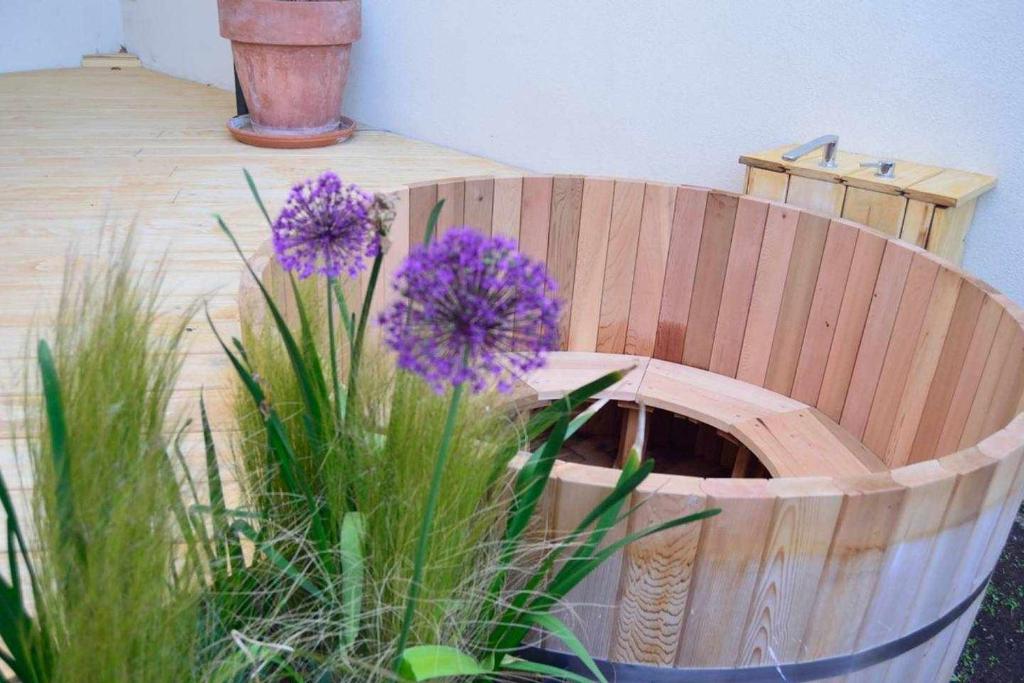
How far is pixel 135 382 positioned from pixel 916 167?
7.39 feet

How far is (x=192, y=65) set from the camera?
18.3ft

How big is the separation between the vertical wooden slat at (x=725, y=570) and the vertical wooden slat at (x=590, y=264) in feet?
4.95

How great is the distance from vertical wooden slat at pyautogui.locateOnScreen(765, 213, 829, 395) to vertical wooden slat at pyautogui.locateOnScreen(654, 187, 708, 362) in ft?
0.88

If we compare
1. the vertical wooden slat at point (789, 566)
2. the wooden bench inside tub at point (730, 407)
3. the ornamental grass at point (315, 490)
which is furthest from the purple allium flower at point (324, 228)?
the wooden bench inside tub at point (730, 407)

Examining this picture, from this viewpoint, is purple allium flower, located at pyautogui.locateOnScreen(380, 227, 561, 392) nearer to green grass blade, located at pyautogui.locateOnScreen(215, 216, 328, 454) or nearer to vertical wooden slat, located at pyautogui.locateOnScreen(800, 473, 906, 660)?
green grass blade, located at pyautogui.locateOnScreen(215, 216, 328, 454)

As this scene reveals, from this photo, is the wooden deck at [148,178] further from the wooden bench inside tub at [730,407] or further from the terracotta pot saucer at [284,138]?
the wooden bench inside tub at [730,407]

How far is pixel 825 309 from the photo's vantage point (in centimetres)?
229

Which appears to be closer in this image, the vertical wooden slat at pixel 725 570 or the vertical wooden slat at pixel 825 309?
the vertical wooden slat at pixel 725 570

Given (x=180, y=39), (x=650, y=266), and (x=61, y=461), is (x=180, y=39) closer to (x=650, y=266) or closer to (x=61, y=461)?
(x=650, y=266)

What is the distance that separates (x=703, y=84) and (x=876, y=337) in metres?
1.22

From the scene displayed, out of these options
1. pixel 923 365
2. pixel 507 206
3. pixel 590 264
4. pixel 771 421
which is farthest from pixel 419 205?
pixel 923 365

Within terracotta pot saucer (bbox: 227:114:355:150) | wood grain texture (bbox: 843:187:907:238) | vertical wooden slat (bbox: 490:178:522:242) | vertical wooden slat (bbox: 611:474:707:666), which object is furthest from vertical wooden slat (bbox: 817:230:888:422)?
terracotta pot saucer (bbox: 227:114:355:150)

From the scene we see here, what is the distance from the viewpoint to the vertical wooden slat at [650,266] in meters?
2.46

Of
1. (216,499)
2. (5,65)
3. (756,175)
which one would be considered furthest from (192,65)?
(216,499)
